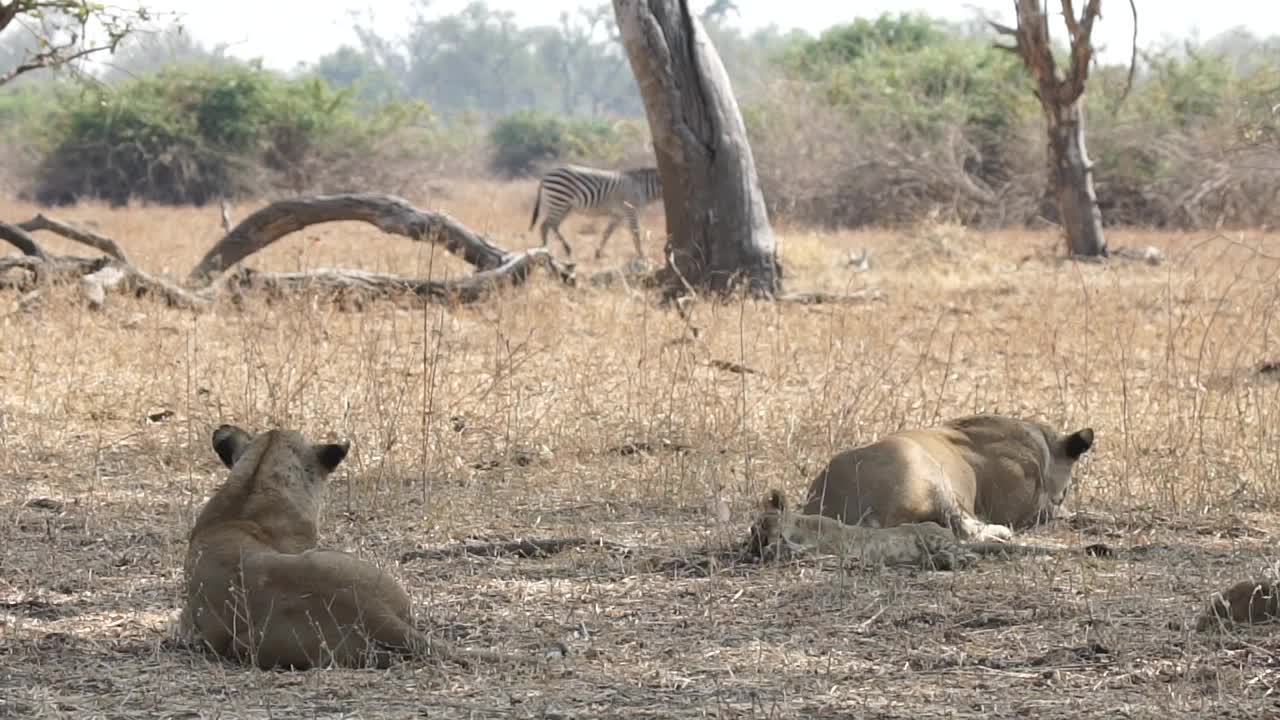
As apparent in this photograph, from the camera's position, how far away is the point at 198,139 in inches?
1235

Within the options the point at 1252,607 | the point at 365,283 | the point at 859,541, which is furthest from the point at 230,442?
the point at 365,283

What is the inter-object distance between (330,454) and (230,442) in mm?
322

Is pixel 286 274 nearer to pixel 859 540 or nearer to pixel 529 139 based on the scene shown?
pixel 859 540

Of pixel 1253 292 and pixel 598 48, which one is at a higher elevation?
pixel 598 48

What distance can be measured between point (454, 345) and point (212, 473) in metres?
3.17

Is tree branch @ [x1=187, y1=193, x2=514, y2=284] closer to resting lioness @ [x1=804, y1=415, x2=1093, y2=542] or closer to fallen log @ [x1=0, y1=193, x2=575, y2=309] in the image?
fallen log @ [x1=0, y1=193, x2=575, y2=309]

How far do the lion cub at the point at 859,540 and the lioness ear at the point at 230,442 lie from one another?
5.32ft

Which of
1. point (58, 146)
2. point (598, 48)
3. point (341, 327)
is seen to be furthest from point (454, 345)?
point (598, 48)

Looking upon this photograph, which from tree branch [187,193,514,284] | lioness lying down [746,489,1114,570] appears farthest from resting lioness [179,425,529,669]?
tree branch [187,193,514,284]

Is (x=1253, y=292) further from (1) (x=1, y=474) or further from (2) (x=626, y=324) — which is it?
(1) (x=1, y=474)

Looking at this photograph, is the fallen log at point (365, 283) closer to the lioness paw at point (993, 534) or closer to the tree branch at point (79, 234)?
the tree branch at point (79, 234)

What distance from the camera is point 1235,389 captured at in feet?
28.6

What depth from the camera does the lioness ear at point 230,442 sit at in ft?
16.3

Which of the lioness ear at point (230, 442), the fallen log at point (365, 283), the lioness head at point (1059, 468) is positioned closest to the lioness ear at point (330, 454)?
the lioness ear at point (230, 442)
